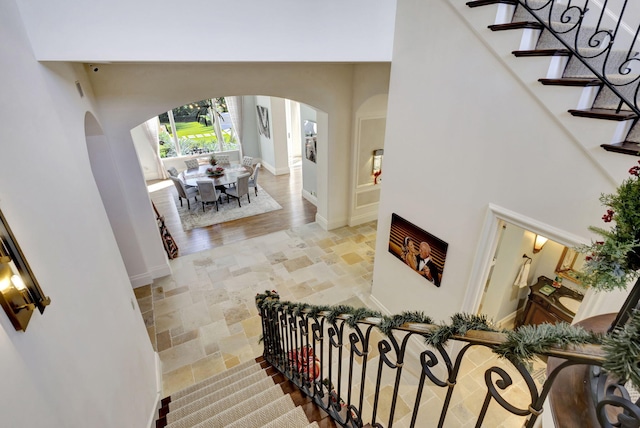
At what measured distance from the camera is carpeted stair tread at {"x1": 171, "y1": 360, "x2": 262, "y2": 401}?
365 centimetres

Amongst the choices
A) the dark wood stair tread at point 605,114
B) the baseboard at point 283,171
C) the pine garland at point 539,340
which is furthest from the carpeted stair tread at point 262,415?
the baseboard at point 283,171

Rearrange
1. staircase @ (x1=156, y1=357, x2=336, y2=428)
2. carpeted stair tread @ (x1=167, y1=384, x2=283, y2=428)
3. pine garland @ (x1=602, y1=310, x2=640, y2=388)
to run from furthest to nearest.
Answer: carpeted stair tread @ (x1=167, y1=384, x2=283, y2=428) → staircase @ (x1=156, y1=357, x2=336, y2=428) → pine garland @ (x1=602, y1=310, x2=640, y2=388)

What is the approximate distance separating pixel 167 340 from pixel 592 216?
5.16 m

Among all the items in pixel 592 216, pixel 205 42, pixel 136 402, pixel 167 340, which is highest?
pixel 205 42

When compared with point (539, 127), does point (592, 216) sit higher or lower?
lower

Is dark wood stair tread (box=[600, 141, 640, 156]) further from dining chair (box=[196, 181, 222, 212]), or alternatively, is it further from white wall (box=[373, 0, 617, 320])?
dining chair (box=[196, 181, 222, 212])

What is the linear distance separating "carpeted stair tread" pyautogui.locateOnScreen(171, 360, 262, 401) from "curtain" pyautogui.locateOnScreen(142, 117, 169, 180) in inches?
343

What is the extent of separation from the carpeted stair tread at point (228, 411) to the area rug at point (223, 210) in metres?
5.48

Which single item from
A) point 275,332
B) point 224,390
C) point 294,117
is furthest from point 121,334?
point 294,117

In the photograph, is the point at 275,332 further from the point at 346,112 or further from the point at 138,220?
the point at 346,112

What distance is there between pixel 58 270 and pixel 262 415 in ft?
5.90

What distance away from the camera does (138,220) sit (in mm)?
5340

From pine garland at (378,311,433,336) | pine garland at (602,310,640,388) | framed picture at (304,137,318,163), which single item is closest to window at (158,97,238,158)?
framed picture at (304,137,318,163)

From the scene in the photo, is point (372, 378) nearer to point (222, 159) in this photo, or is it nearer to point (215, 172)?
point (215, 172)
